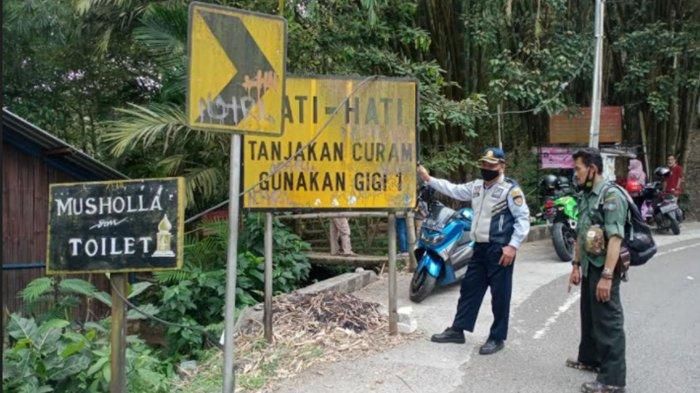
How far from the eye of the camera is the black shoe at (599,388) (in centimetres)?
456

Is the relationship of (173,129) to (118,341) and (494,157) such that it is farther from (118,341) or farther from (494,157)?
(118,341)

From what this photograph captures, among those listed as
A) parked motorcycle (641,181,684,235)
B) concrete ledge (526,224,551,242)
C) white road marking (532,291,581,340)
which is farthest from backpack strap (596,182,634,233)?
parked motorcycle (641,181,684,235)

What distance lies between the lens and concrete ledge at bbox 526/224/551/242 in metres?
12.4

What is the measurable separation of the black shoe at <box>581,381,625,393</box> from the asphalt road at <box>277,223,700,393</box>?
0.18 m

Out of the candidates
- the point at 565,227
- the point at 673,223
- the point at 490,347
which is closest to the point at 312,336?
the point at 490,347

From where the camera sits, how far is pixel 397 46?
39.1 ft

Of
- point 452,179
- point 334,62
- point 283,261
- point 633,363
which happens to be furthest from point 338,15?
point 633,363

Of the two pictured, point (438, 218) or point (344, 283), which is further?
point (344, 283)

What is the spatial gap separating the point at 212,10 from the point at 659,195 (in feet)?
40.7

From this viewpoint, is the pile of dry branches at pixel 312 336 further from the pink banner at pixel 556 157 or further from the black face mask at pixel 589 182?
the pink banner at pixel 556 157

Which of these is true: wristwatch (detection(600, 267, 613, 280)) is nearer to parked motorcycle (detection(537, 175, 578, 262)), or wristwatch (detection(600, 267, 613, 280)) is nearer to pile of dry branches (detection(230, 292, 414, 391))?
pile of dry branches (detection(230, 292, 414, 391))

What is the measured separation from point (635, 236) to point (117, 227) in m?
3.43

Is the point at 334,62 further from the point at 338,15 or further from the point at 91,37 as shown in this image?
the point at 91,37

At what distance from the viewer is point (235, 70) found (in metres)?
3.74
